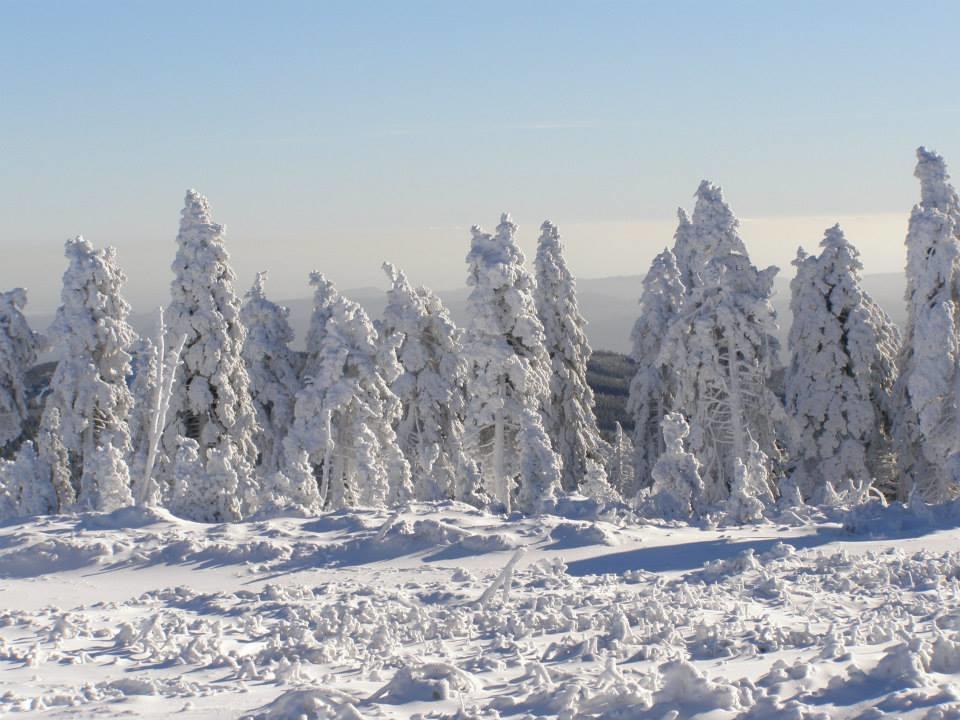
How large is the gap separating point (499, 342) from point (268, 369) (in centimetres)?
1354

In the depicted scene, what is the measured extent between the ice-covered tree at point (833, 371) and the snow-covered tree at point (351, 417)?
14.3m

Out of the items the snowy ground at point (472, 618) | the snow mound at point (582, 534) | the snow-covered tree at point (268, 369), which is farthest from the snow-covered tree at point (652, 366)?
the snow mound at point (582, 534)

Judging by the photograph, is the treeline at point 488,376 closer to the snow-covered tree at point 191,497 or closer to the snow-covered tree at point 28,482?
the snow-covered tree at point 28,482

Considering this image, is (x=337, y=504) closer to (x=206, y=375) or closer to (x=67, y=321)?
(x=206, y=375)

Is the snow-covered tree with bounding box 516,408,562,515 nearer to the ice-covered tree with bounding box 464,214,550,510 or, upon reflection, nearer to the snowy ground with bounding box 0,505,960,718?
the ice-covered tree with bounding box 464,214,550,510

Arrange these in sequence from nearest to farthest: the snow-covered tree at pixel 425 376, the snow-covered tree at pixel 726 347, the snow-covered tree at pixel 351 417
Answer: the snow-covered tree at pixel 726 347
the snow-covered tree at pixel 351 417
the snow-covered tree at pixel 425 376

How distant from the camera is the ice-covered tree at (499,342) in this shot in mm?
31641

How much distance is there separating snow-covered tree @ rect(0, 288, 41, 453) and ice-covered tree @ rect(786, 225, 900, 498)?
87.3 ft

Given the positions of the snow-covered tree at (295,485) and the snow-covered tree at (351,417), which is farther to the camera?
the snow-covered tree at (351,417)

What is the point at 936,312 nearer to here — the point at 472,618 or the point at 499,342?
the point at 499,342

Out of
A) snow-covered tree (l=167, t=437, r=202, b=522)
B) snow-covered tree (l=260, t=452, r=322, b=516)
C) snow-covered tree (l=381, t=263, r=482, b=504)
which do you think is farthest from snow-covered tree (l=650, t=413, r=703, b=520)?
snow-covered tree (l=381, t=263, r=482, b=504)

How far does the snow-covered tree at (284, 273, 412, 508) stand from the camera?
33.2 m

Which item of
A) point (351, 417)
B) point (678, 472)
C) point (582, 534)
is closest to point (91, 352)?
point (351, 417)

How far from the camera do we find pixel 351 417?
35.7m
